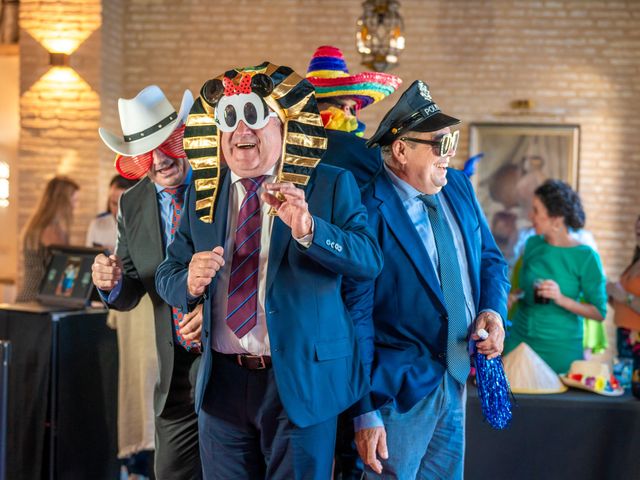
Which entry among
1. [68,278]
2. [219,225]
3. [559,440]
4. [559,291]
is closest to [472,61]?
[559,291]

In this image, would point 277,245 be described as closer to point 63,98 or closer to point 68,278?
point 68,278

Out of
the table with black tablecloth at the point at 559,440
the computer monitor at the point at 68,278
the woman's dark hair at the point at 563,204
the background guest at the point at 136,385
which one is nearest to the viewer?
the table with black tablecloth at the point at 559,440

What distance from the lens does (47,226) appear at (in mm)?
6328

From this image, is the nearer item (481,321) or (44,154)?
(481,321)

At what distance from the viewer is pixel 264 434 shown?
211cm

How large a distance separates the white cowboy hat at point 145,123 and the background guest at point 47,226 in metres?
3.06

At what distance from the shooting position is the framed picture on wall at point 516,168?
26.0 feet

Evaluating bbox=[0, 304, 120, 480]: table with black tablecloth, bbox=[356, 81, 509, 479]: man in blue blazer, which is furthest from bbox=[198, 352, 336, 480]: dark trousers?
bbox=[0, 304, 120, 480]: table with black tablecloth

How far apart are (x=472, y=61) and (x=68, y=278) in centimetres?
511

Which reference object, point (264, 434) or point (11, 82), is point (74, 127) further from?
point (264, 434)

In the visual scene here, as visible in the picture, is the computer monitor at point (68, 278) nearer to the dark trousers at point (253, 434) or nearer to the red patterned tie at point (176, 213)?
the red patterned tie at point (176, 213)

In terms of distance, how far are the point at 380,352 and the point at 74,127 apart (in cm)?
625

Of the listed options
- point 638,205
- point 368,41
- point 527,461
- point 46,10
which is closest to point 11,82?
point 46,10

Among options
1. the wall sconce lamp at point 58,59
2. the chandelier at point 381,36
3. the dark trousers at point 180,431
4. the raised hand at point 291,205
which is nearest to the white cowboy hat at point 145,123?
the dark trousers at point 180,431
